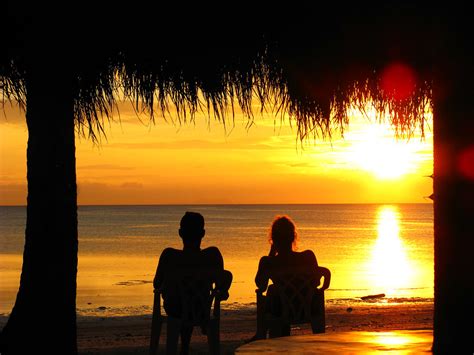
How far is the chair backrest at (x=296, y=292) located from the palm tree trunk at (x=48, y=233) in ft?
4.58

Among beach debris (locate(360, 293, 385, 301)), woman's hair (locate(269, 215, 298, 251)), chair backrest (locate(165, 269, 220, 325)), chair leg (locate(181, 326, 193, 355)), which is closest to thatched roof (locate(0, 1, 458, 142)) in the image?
woman's hair (locate(269, 215, 298, 251))

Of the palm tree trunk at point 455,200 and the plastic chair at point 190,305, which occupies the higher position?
the palm tree trunk at point 455,200

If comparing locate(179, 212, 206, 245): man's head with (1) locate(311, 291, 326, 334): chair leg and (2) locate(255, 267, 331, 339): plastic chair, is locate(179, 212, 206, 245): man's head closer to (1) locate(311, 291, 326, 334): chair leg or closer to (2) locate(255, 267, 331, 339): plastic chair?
(2) locate(255, 267, 331, 339): plastic chair

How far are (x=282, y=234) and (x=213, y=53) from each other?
1.52m

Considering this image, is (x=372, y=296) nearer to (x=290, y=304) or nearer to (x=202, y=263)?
(x=290, y=304)

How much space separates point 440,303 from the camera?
3174 mm

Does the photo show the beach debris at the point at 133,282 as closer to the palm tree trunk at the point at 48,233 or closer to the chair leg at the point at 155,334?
the palm tree trunk at the point at 48,233

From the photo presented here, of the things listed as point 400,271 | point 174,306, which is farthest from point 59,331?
point 400,271

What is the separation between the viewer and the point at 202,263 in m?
5.54

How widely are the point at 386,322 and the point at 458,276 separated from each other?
816cm

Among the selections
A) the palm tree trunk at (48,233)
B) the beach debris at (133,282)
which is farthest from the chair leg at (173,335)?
the beach debris at (133,282)

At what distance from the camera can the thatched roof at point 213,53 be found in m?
4.88

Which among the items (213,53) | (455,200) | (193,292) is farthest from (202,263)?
(455,200)

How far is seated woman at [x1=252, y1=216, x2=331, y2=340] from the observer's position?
5.82 m
